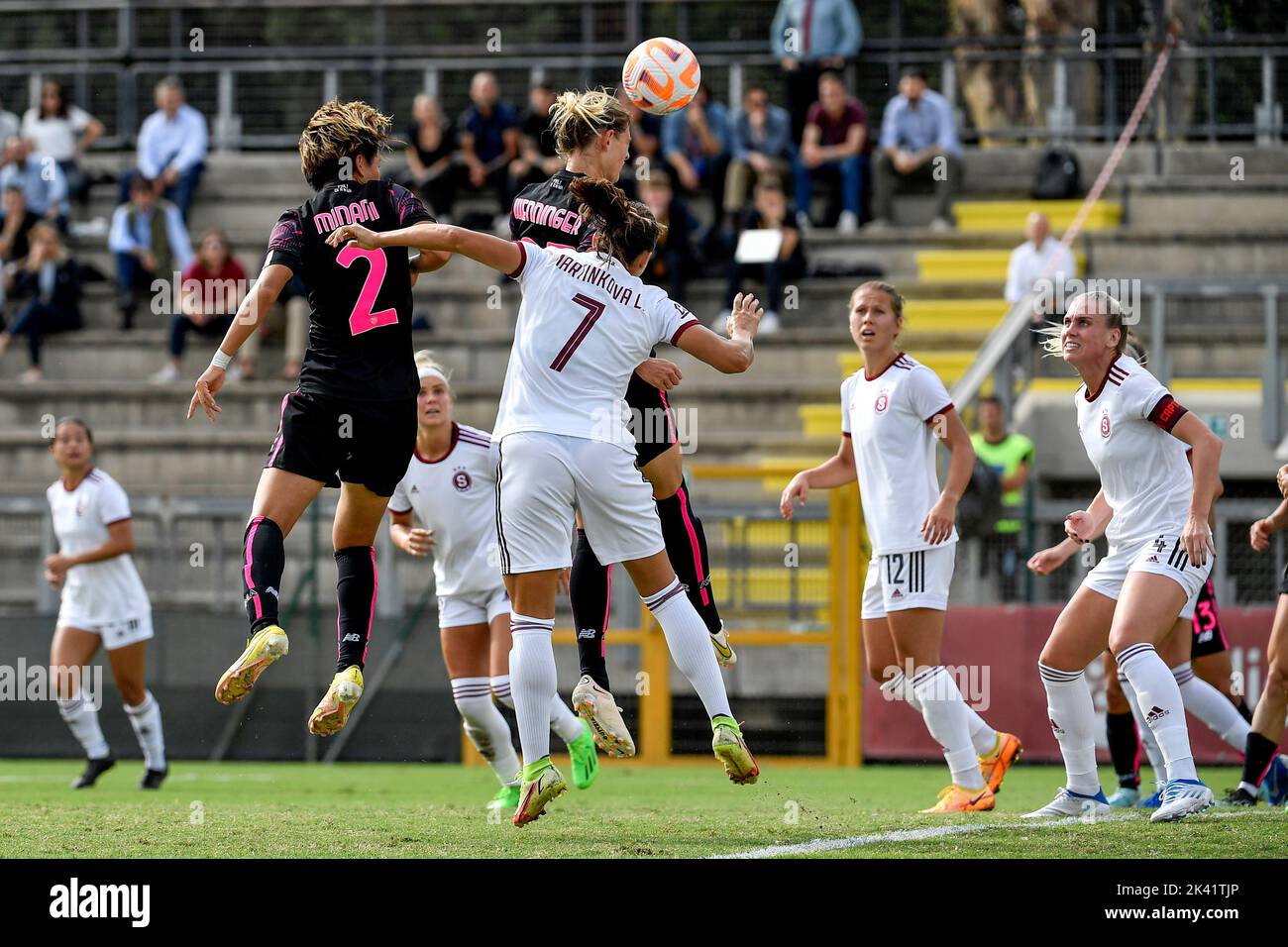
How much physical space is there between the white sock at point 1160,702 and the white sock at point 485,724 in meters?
3.34

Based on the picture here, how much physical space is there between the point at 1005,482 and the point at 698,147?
22.1 feet

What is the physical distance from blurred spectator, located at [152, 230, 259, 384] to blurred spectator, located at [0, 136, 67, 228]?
2.33 meters

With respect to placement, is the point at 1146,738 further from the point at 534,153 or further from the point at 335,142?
the point at 534,153

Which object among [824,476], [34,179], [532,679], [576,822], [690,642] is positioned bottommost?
[576,822]

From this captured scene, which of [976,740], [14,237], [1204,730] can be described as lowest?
[1204,730]

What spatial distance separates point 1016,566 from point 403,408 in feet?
24.6

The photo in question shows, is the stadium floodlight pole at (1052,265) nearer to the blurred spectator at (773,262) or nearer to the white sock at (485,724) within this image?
the blurred spectator at (773,262)

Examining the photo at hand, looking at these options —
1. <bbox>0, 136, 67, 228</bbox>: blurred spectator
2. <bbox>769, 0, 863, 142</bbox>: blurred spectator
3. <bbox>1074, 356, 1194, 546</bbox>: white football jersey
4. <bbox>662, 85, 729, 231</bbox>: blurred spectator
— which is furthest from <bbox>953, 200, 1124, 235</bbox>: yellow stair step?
<bbox>1074, 356, 1194, 546</bbox>: white football jersey

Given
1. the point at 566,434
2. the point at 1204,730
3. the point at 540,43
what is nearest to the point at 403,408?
the point at 566,434

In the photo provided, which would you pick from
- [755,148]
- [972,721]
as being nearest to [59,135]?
[755,148]

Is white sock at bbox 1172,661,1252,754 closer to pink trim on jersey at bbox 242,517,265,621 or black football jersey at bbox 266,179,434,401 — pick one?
black football jersey at bbox 266,179,434,401

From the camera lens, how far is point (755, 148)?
20.2 metres

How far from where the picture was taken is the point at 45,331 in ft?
66.6
